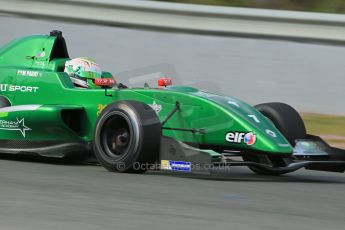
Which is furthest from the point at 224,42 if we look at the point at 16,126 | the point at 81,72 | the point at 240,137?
the point at 240,137

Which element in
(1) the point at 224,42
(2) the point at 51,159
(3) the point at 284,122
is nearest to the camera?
(3) the point at 284,122

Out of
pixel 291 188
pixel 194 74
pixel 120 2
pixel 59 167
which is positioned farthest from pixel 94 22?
pixel 291 188

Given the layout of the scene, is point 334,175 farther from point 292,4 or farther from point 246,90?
point 292,4

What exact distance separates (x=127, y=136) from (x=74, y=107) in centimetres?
79

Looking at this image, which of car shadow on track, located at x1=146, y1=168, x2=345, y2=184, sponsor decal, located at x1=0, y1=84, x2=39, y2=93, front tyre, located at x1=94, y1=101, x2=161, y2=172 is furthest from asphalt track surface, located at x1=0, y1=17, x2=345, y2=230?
sponsor decal, located at x1=0, y1=84, x2=39, y2=93

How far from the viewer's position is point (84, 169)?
23.2ft

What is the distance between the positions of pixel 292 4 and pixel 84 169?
5792 mm

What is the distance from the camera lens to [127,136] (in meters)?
6.77

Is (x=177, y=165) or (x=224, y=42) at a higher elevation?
(x=224, y=42)

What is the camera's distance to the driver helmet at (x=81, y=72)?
25.7ft

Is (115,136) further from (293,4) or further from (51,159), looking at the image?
(293,4)

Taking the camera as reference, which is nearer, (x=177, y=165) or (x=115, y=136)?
(x=177, y=165)

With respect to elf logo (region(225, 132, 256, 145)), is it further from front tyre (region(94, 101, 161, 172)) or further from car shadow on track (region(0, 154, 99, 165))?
car shadow on track (region(0, 154, 99, 165))

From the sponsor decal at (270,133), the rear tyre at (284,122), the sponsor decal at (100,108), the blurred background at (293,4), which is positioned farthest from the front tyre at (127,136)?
the blurred background at (293,4)
